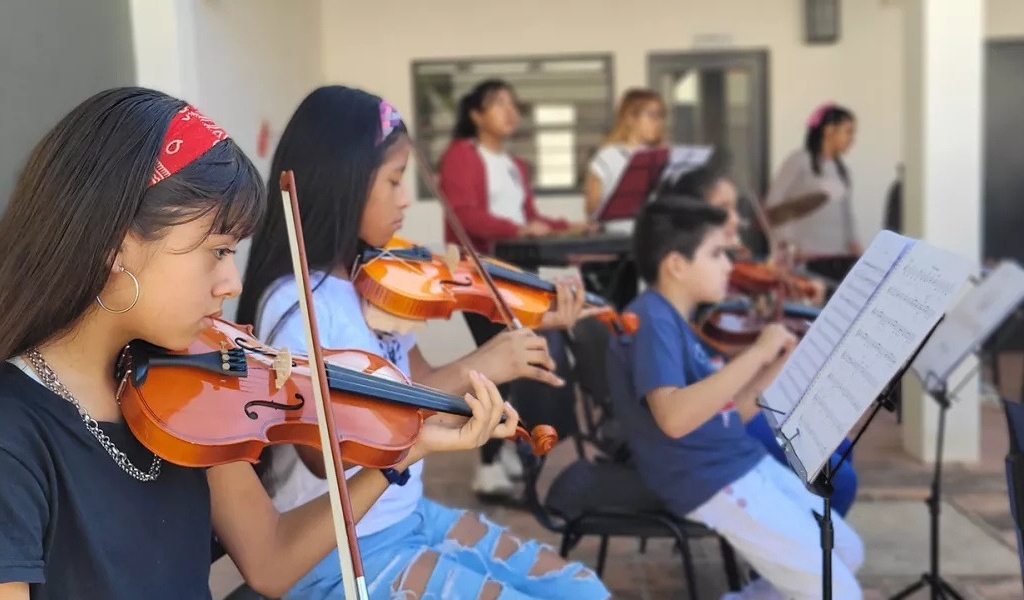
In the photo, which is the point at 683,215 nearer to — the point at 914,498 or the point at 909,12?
the point at 914,498

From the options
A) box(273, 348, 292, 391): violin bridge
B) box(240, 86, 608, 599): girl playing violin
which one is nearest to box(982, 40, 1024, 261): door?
box(240, 86, 608, 599): girl playing violin

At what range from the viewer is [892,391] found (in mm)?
1275

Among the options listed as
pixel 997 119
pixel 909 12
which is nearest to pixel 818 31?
pixel 997 119

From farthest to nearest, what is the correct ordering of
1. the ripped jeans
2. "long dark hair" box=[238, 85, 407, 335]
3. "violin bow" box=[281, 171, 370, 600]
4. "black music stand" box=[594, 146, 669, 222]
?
"black music stand" box=[594, 146, 669, 222]
"long dark hair" box=[238, 85, 407, 335]
the ripped jeans
"violin bow" box=[281, 171, 370, 600]

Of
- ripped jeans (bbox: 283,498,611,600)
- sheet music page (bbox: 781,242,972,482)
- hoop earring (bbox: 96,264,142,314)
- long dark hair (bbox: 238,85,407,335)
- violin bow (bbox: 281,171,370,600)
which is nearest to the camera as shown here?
violin bow (bbox: 281,171,370,600)

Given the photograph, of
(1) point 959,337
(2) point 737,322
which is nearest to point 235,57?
(2) point 737,322

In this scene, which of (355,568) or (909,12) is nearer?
(355,568)

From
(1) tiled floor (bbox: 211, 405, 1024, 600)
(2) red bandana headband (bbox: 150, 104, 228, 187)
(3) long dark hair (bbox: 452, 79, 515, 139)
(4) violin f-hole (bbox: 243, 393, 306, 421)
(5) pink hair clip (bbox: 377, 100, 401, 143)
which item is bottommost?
(1) tiled floor (bbox: 211, 405, 1024, 600)

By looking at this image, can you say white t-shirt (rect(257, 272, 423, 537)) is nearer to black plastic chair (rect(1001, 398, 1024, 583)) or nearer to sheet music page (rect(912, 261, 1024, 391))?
black plastic chair (rect(1001, 398, 1024, 583))

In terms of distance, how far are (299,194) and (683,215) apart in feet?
3.09

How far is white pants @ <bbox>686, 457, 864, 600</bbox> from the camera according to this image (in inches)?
70.8

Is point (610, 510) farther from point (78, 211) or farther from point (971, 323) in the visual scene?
point (78, 211)

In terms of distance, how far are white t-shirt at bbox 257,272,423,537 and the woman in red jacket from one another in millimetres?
1789

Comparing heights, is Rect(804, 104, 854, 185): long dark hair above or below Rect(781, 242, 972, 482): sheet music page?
above
